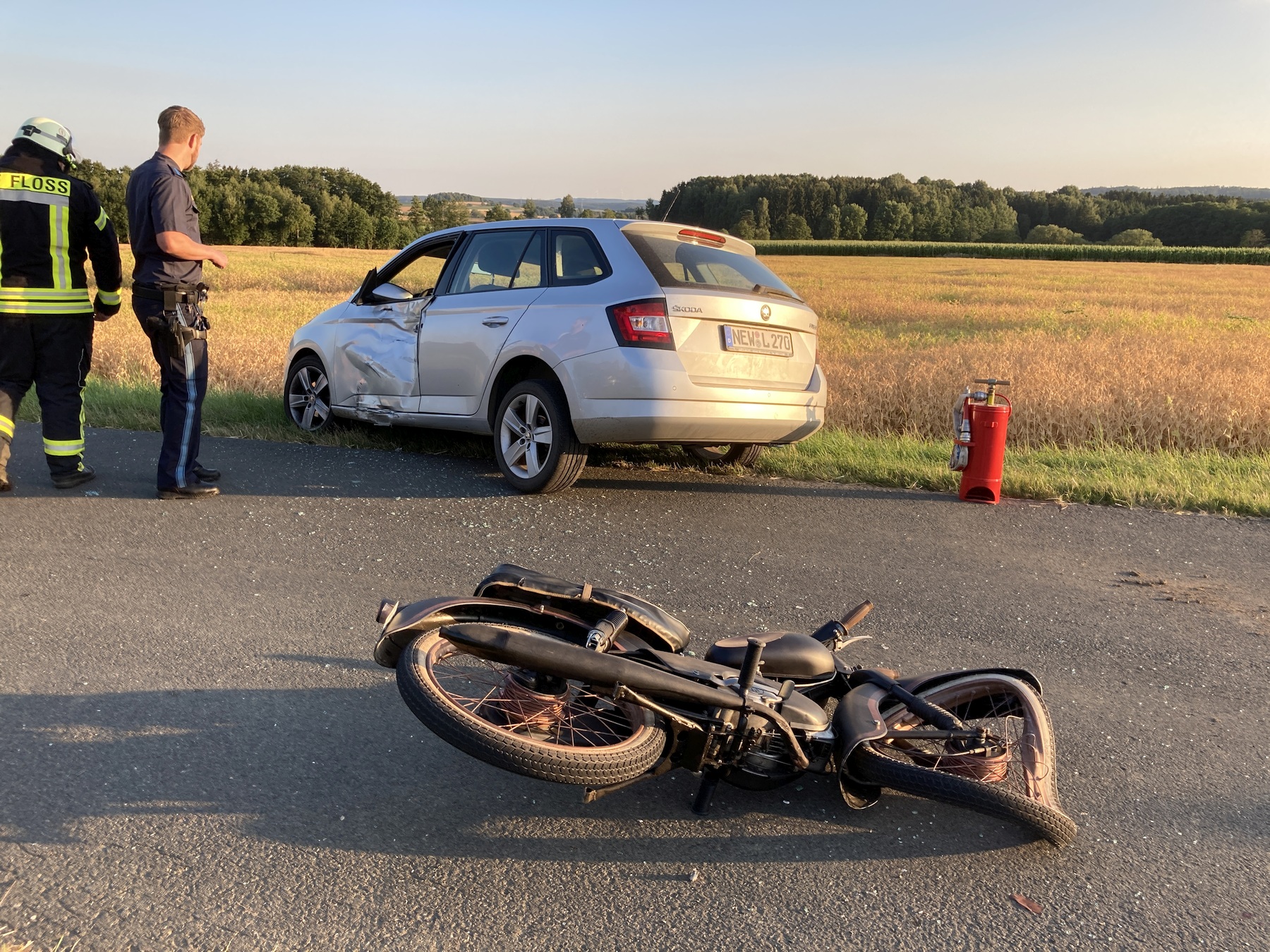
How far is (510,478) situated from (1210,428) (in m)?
6.76

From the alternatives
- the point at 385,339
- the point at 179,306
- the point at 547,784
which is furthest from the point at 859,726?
the point at 385,339

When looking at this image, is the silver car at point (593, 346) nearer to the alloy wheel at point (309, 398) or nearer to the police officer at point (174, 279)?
the alloy wheel at point (309, 398)

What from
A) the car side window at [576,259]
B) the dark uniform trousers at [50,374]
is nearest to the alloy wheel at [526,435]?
the car side window at [576,259]

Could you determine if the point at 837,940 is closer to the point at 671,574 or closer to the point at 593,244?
the point at 671,574

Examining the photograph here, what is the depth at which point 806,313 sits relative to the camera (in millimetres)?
7000

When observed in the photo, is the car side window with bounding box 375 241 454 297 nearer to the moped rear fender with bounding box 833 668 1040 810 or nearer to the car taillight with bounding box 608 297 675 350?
the car taillight with bounding box 608 297 675 350

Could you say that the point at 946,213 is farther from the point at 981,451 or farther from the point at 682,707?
the point at 682,707

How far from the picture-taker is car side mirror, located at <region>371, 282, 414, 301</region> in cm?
804

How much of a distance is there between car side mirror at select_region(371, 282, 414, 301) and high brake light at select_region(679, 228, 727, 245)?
2292mm

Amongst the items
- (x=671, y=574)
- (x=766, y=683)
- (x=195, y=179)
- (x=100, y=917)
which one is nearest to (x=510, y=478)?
(x=671, y=574)

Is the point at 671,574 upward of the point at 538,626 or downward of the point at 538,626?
downward

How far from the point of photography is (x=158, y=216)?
614 cm

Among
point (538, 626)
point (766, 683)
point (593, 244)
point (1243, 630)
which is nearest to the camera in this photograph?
point (766, 683)

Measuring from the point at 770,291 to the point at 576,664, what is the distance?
4.61m
